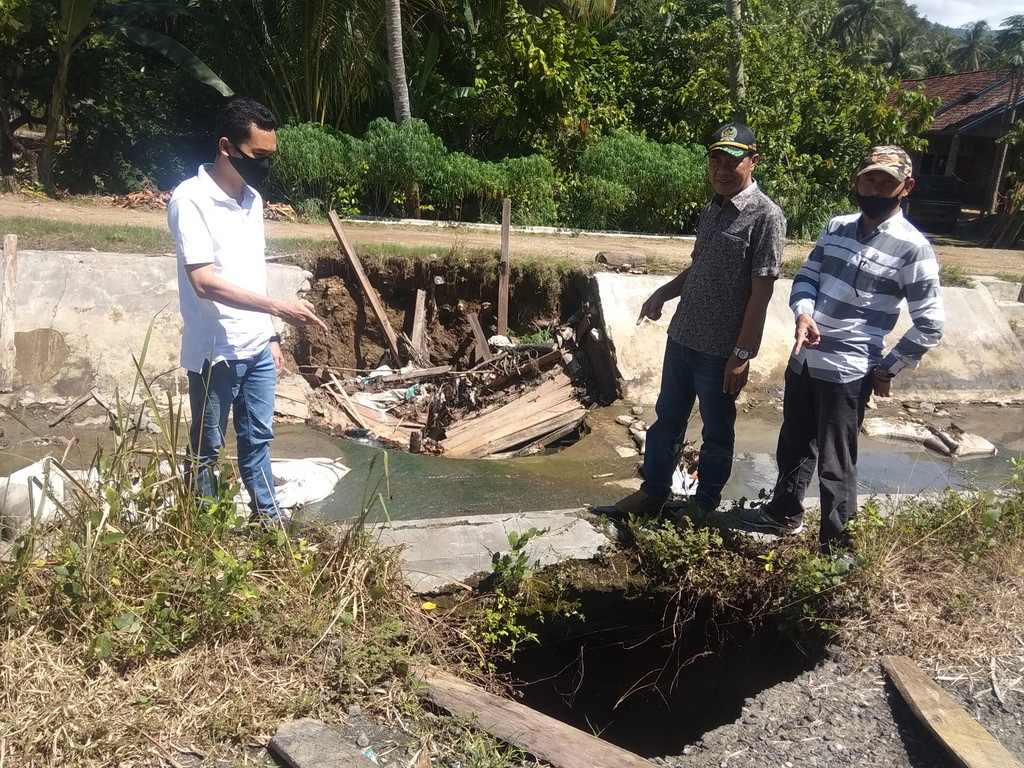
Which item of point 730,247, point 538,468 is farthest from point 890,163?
point 538,468

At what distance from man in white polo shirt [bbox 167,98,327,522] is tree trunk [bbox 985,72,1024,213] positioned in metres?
27.3

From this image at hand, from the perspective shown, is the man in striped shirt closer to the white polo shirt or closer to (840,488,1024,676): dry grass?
(840,488,1024,676): dry grass

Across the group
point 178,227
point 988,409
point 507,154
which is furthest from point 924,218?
point 178,227

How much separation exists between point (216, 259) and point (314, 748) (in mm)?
2005

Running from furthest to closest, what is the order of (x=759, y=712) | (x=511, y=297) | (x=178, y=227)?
(x=511, y=297) → (x=178, y=227) → (x=759, y=712)

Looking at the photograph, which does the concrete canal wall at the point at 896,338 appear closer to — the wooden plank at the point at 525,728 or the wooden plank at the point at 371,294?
the wooden plank at the point at 371,294

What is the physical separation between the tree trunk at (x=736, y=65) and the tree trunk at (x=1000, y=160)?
15059 millimetres

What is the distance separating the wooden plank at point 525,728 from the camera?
256 centimetres

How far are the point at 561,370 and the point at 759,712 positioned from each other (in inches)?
214

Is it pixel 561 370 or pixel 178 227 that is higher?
pixel 178 227

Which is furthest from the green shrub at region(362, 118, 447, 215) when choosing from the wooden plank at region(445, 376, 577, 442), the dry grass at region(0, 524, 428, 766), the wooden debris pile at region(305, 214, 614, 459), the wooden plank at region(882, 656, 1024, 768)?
the wooden plank at region(882, 656, 1024, 768)

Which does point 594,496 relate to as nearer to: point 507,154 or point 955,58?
point 507,154

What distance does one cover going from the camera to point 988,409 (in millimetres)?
8422

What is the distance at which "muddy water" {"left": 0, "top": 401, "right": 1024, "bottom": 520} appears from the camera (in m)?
5.36
